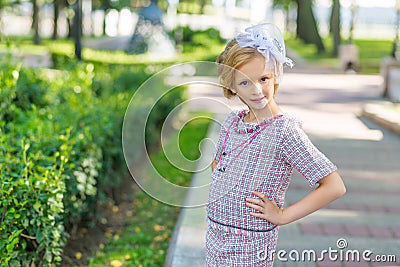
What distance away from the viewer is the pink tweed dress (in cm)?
247

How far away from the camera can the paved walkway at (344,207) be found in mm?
4289

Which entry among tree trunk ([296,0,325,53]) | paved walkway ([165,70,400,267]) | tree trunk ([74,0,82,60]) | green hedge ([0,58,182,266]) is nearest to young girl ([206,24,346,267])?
paved walkway ([165,70,400,267])

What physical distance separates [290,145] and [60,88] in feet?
16.0

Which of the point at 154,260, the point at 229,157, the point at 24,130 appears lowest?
the point at 154,260

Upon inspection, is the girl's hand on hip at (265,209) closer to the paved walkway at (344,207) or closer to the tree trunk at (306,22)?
the paved walkway at (344,207)

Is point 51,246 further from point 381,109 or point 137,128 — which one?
point 381,109

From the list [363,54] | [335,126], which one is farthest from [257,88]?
[363,54]

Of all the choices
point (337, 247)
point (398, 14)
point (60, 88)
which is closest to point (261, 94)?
point (337, 247)

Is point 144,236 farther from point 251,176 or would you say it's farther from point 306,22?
point 306,22

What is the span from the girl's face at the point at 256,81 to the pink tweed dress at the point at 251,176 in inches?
3.8

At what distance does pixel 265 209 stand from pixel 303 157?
0.24 metres

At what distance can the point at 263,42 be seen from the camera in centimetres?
244

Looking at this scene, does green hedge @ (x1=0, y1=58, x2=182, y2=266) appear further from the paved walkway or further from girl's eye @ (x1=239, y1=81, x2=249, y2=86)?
girl's eye @ (x1=239, y1=81, x2=249, y2=86)

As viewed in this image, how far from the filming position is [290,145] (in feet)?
8.09
